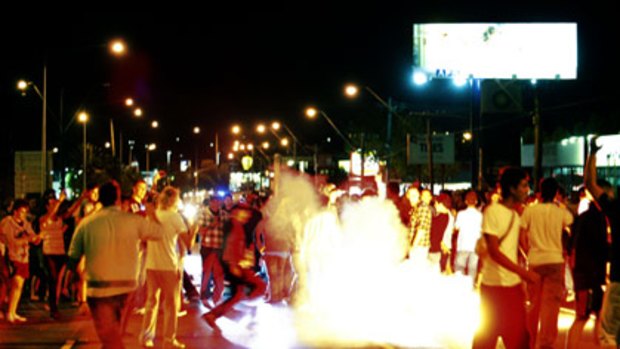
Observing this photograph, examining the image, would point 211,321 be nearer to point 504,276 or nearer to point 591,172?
point 504,276

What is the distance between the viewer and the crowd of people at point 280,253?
8.13 meters

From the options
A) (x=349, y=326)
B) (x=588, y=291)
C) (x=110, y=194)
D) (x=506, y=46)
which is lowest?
(x=349, y=326)

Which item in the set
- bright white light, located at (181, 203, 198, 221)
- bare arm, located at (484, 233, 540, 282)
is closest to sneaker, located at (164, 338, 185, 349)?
bare arm, located at (484, 233, 540, 282)

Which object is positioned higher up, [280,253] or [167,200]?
[167,200]

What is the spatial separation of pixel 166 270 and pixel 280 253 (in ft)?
17.4

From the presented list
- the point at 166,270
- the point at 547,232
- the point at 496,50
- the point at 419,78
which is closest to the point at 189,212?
the point at 166,270

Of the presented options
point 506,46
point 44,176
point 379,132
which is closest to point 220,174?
point 379,132

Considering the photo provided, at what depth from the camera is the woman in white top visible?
1091 cm

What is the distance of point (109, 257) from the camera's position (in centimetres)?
823

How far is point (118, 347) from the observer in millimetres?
→ 8031

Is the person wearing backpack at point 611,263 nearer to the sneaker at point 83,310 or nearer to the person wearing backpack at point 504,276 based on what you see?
the person wearing backpack at point 504,276

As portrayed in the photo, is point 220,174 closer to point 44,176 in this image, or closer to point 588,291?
point 44,176

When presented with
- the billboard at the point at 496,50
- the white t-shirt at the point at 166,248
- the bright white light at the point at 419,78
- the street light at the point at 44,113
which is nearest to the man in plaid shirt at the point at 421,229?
the white t-shirt at the point at 166,248

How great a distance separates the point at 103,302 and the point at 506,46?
45.7 meters
